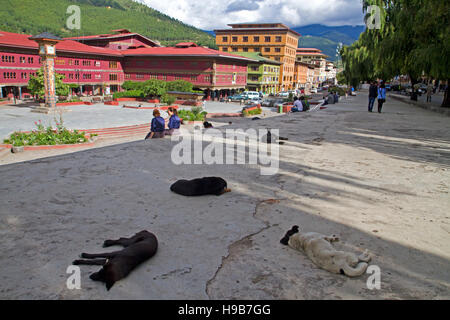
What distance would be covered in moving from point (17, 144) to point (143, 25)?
434 ft

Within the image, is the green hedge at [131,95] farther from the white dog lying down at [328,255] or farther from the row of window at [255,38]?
the row of window at [255,38]

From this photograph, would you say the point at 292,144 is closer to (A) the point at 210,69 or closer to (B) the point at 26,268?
(B) the point at 26,268

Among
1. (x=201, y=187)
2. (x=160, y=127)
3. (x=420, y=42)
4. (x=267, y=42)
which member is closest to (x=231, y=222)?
(x=201, y=187)

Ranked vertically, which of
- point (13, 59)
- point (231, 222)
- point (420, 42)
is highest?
point (420, 42)

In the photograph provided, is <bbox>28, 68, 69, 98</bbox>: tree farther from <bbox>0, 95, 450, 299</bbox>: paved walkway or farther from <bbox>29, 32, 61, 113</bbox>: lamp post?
<bbox>0, 95, 450, 299</bbox>: paved walkway

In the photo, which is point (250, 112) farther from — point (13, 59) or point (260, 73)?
point (260, 73)

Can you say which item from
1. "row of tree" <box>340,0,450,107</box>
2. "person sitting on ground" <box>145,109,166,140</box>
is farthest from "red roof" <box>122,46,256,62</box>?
"person sitting on ground" <box>145,109,166,140</box>

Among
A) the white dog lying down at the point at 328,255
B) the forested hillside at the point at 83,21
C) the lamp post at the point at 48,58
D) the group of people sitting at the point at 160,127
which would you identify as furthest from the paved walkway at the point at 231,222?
the forested hillside at the point at 83,21

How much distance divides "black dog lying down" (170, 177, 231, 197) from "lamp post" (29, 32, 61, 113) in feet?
81.7

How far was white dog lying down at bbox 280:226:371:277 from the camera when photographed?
135 inches

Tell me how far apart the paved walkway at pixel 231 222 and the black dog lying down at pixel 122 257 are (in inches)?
3.5

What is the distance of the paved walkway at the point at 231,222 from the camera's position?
10.5 ft

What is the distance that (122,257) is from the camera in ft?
11.0

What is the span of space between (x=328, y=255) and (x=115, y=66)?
52.5 meters
